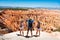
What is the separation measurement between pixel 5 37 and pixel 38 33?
284 cm

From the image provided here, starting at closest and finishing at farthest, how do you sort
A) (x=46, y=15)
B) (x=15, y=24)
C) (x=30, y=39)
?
(x=30, y=39) → (x=15, y=24) → (x=46, y=15)

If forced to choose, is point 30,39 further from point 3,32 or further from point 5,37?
point 3,32

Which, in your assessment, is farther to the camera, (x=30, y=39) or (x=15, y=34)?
(x=15, y=34)

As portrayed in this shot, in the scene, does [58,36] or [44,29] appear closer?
[58,36]

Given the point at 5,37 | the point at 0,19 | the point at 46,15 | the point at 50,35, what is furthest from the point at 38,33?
the point at 46,15

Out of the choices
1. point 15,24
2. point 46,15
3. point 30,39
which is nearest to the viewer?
point 30,39

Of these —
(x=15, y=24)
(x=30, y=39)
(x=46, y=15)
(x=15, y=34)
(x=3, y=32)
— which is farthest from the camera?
(x=46, y=15)

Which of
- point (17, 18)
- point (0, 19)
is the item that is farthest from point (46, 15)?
point (0, 19)

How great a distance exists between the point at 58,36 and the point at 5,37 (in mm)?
4463

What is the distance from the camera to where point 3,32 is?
81.3ft

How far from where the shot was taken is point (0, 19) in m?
26.3

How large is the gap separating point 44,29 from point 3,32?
4.03m

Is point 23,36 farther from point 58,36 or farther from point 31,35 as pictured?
point 58,36

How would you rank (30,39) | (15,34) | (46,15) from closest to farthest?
(30,39) → (15,34) → (46,15)
